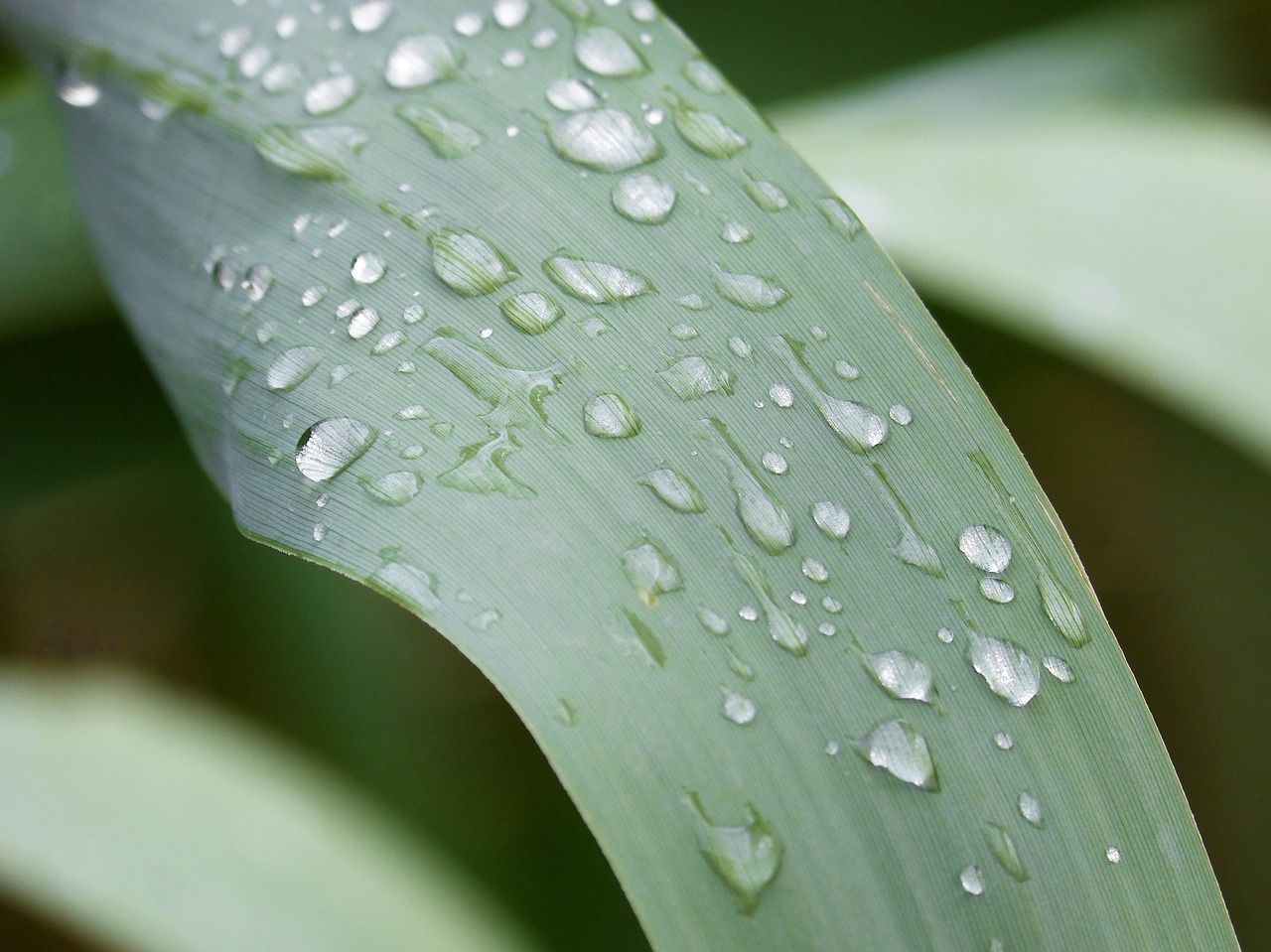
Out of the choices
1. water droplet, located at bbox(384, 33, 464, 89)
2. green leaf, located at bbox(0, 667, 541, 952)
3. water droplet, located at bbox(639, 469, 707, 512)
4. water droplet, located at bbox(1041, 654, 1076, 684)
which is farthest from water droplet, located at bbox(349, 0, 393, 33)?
green leaf, located at bbox(0, 667, 541, 952)

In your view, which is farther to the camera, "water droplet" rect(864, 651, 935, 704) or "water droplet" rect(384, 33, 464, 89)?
"water droplet" rect(384, 33, 464, 89)

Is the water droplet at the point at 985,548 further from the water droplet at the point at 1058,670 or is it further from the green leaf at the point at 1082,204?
the green leaf at the point at 1082,204

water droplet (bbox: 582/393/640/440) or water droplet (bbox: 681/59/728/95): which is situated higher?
water droplet (bbox: 681/59/728/95)

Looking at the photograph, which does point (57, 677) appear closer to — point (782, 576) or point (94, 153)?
point (94, 153)

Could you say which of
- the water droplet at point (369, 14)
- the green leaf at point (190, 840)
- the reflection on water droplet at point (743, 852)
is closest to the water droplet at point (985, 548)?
the reflection on water droplet at point (743, 852)

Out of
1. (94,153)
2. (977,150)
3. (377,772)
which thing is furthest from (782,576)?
(377,772)

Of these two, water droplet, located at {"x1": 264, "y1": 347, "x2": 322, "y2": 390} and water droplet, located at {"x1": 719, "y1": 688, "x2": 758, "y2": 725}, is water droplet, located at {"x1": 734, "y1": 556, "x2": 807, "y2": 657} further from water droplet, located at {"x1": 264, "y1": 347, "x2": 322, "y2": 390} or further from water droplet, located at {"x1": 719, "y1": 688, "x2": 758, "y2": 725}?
water droplet, located at {"x1": 264, "y1": 347, "x2": 322, "y2": 390}

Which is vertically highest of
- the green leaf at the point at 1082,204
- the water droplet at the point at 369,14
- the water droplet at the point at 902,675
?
the green leaf at the point at 1082,204
